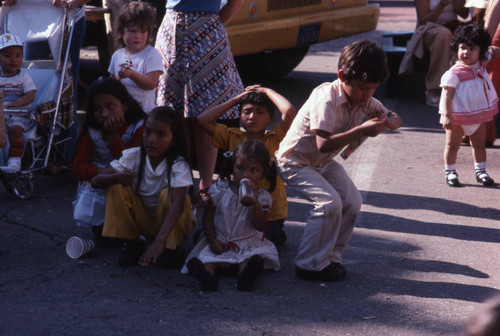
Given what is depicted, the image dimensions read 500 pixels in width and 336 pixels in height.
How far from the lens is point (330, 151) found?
4039 mm

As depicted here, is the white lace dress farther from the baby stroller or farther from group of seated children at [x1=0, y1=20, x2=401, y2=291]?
the baby stroller

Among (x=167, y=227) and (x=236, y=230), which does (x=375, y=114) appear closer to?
(x=236, y=230)

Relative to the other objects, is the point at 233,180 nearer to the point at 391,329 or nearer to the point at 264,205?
the point at 264,205

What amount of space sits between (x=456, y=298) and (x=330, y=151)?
0.93 meters

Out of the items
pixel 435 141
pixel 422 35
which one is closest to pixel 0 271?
pixel 435 141

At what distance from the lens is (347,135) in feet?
12.9

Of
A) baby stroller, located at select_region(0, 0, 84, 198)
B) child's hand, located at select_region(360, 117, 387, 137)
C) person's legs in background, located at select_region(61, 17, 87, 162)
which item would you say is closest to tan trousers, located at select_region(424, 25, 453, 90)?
person's legs in background, located at select_region(61, 17, 87, 162)

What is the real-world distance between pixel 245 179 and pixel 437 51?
4.86 metres

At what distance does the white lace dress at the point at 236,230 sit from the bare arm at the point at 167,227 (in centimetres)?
16

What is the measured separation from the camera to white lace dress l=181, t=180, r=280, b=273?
423cm

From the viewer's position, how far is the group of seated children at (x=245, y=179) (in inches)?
158

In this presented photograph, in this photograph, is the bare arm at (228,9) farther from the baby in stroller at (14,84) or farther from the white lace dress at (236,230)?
the white lace dress at (236,230)

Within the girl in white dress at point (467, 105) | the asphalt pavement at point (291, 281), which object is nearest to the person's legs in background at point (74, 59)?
the asphalt pavement at point (291, 281)

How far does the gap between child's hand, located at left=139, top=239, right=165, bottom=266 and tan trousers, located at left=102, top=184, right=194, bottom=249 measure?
11 cm
